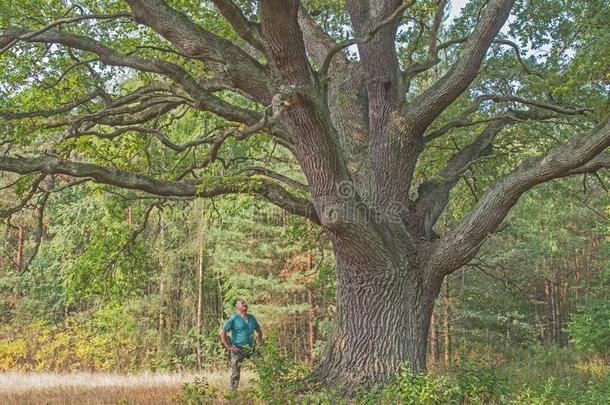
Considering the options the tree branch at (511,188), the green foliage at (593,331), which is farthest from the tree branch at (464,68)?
the green foliage at (593,331)

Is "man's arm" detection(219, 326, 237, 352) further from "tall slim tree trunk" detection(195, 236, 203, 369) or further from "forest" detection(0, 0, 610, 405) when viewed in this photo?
"tall slim tree trunk" detection(195, 236, 203, 369)

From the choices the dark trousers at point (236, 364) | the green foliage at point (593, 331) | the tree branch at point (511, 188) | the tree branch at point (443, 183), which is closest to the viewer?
the tree branch at point (511, 188)

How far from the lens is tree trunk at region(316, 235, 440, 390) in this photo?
22.3ft

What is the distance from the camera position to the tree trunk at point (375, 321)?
6789mm

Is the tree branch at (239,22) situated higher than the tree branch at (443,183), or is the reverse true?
the tree branch at (239,22)

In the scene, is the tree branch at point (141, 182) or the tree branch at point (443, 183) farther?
the tree branch at point (443, 183)

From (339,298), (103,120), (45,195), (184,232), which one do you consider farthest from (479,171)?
(184,232)

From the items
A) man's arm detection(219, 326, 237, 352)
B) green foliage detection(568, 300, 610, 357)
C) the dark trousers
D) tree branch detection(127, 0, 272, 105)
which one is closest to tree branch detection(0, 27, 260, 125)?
tree branch detection(127, 0, 272, 105)

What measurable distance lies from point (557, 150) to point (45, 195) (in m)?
6.73

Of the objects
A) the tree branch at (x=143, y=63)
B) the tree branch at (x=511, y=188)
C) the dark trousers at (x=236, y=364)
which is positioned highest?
the tree branch at (x=143, y=63)

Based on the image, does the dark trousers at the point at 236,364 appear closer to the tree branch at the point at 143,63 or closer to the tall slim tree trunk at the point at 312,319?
the tree branch at the point at 143,63

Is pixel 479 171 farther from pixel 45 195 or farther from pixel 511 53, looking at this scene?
pixel 45 195

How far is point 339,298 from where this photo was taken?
745 centimetres

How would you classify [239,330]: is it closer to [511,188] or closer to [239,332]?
[239,332]
